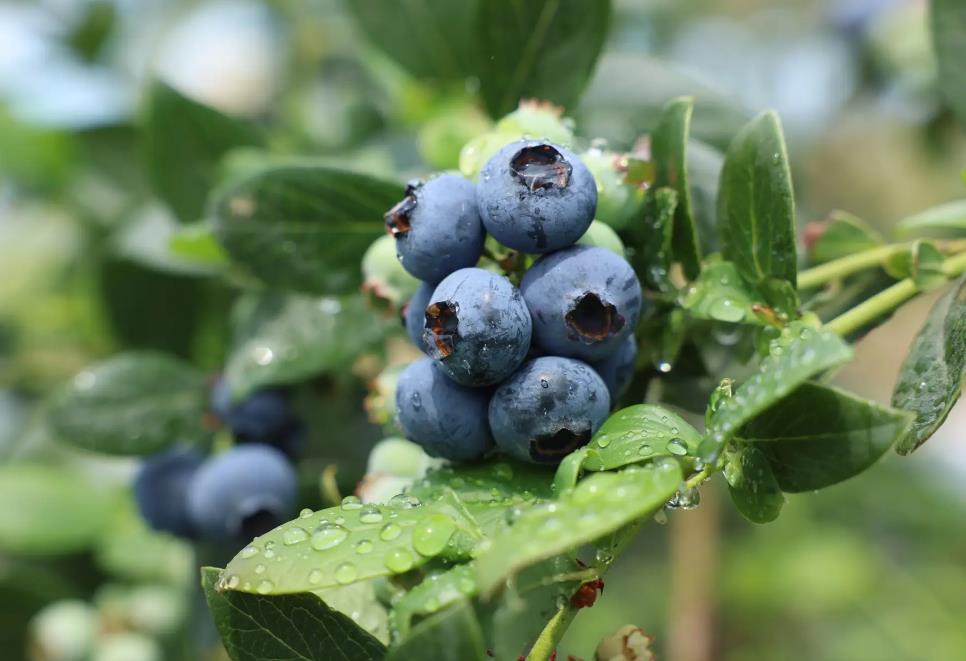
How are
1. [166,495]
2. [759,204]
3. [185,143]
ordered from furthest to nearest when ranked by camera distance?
[185,143], [166,495], [759,204]

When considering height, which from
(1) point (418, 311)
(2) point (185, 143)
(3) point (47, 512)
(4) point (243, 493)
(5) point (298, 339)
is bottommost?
(3) point (47, 512)

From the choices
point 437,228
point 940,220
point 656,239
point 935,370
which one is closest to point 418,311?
point 437,228

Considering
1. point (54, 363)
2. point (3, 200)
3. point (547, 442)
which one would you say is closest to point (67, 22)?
point (3, 200)

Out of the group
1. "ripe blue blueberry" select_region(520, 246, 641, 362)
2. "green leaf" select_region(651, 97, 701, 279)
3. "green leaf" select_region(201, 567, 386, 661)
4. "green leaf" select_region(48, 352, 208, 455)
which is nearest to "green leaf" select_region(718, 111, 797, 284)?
"green leaf" select_region(651, 97, 701, 279)

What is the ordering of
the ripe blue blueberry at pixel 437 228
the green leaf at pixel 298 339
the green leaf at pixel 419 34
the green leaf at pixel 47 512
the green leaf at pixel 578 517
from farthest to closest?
the green leaf at pixel 47 512 < the green leaf at pixel 419 34 < the green leaf at pixel 298 339 < the ripe blue blueberry at pixel 437 228 < the green leaf at pixel 578 517

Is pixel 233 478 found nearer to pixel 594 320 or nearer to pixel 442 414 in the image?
pixel 442 414

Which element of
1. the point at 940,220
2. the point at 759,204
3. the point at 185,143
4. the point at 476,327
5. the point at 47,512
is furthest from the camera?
the point at 47,512

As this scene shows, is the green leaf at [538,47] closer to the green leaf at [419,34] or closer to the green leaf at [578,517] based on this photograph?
the green leaf at [419,34]

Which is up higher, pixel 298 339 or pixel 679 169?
pixel 679 169

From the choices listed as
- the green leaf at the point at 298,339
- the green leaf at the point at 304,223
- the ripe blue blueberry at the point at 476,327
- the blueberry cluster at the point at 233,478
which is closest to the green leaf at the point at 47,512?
the blueberry cluster at the point at 233,478
